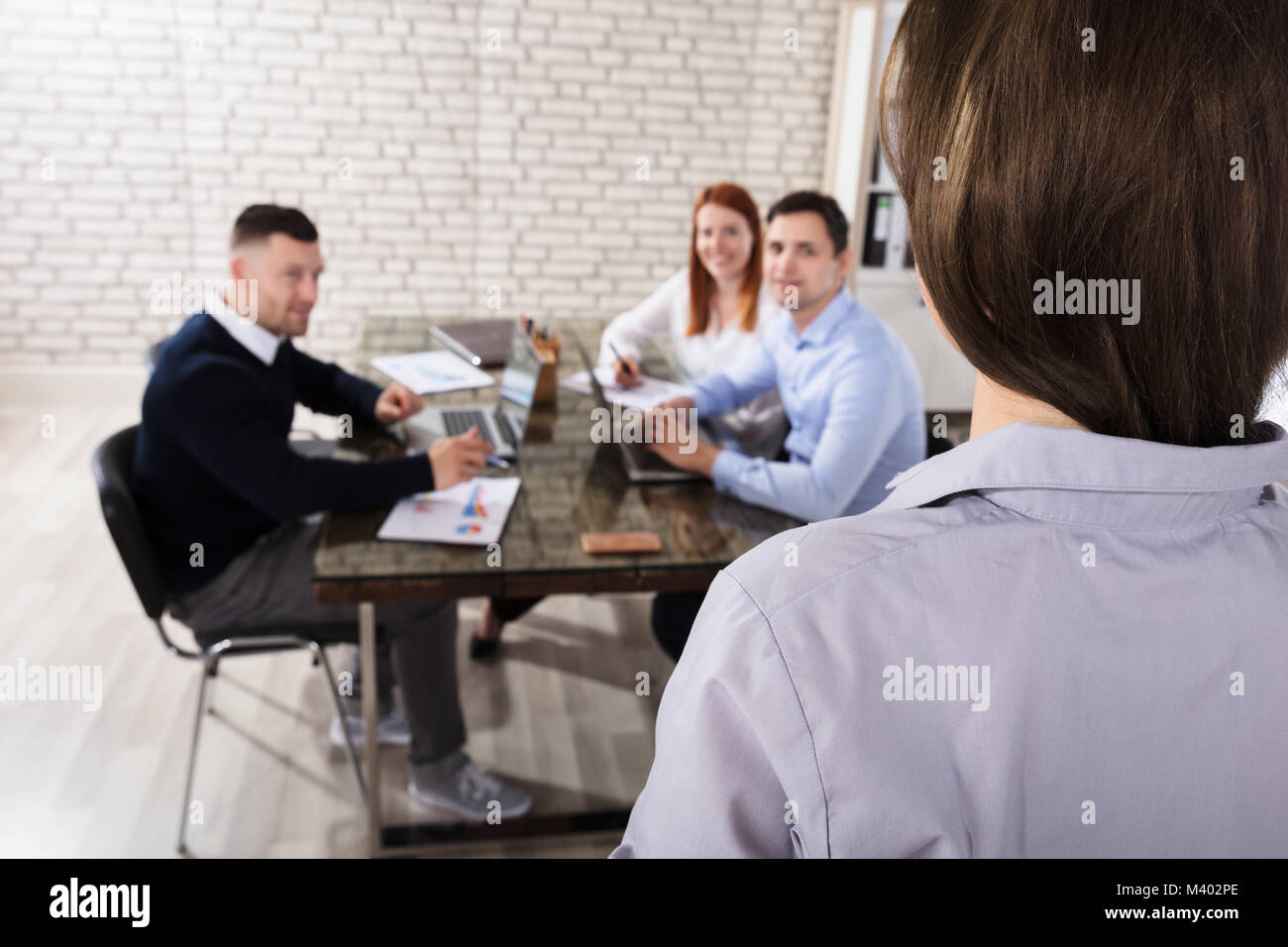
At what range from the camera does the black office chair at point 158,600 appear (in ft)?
7.16

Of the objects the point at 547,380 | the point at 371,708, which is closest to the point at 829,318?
the point at 547,380

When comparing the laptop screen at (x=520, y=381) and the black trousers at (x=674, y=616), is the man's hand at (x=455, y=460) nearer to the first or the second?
the laptop screen at (x=520, y=381)

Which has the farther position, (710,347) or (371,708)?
(710,347)

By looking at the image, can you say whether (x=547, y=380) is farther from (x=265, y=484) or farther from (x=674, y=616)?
(x=265, y=484)

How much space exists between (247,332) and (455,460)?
0.60m

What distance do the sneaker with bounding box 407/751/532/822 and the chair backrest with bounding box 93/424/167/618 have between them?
2.55 ft

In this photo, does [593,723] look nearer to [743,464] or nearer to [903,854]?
[743,464]

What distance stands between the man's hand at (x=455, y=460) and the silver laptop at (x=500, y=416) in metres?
0.25

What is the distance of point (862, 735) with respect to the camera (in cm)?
57

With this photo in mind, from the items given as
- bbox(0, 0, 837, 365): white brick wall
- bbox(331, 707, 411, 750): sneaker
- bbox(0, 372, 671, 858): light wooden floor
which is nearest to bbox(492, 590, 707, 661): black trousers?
bbox(0, 372, 671, 858): light wooden floor

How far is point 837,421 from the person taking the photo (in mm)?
2422

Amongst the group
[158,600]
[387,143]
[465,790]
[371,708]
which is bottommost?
[465,790]
